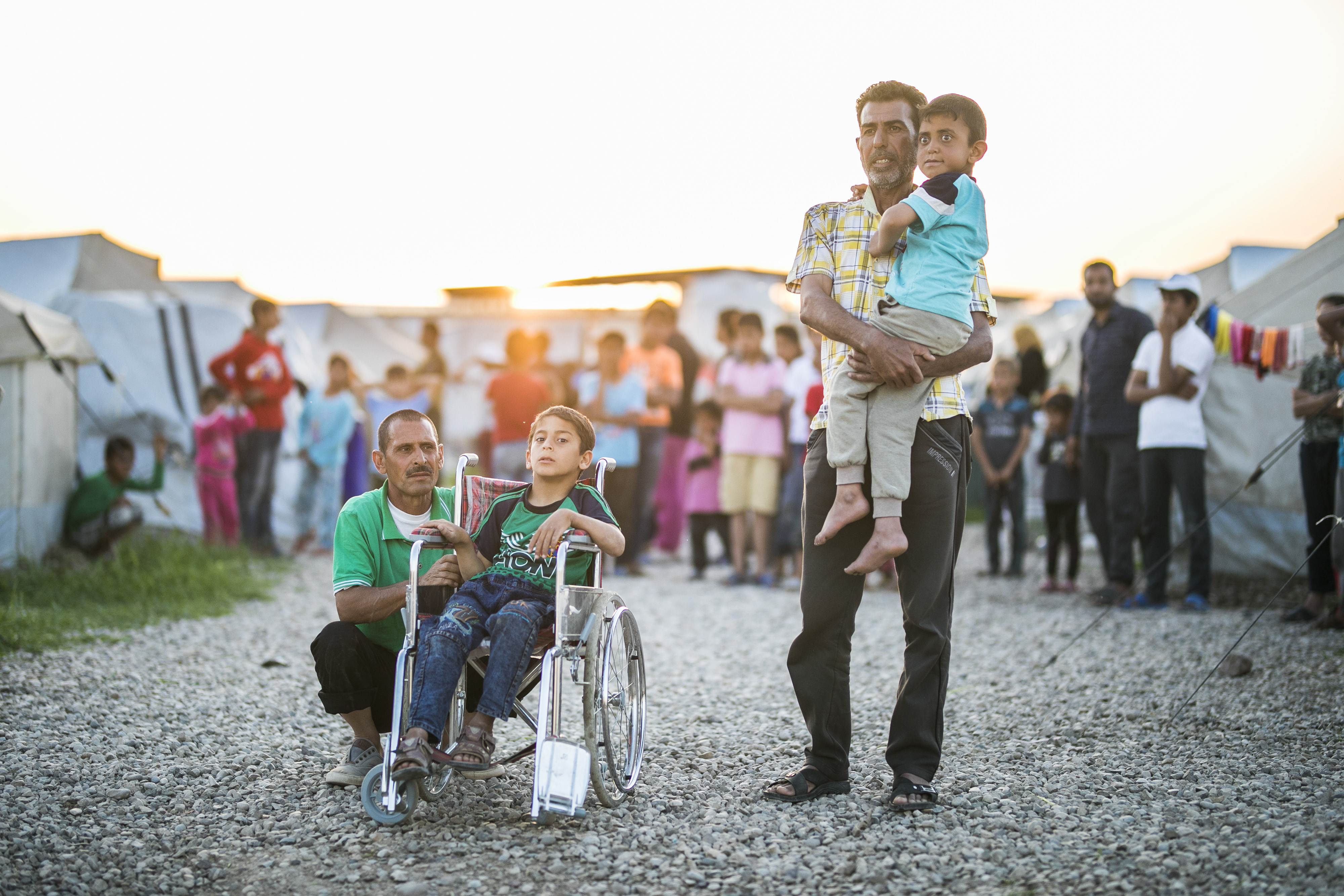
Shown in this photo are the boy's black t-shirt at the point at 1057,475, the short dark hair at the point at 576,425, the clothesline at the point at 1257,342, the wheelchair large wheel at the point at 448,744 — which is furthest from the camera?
the boy's black t-shirt at the point at 1057,475

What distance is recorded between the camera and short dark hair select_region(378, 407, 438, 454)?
11.0 feet

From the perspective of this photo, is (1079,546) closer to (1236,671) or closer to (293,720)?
(1236,671)

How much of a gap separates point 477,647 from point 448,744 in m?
0.35

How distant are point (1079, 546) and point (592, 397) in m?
3.98

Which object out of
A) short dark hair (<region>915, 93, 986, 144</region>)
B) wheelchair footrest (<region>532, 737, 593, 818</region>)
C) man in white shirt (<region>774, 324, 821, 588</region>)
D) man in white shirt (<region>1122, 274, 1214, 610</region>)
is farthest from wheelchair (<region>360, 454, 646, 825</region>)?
man in white shirt (<region>1122, 274, 1214, 610</region>)

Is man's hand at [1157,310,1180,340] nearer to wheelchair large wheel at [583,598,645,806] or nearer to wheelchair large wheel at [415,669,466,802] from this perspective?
wheelchair large wheel at [583,598,645,806]

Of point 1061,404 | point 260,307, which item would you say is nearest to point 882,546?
point 1061,404

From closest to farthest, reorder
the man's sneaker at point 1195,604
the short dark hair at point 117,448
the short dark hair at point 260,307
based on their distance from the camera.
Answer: the man's sneaker at point 1195,604 → the short dark hair at point 117,448 → the short dark hair at point 260,307

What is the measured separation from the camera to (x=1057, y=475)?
8078 millimetres

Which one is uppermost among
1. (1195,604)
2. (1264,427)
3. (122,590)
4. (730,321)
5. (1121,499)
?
(730,321)

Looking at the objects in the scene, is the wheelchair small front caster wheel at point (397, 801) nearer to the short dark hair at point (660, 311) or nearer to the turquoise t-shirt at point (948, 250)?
the turquoise t-shirt at point (948, 250)

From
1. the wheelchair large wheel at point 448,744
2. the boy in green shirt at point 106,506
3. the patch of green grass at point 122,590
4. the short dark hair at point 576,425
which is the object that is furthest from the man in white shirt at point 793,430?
the boy in green shirt at point 106,506

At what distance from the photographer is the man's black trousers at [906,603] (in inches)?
117

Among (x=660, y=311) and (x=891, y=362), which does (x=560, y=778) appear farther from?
(x=660, y=311)
